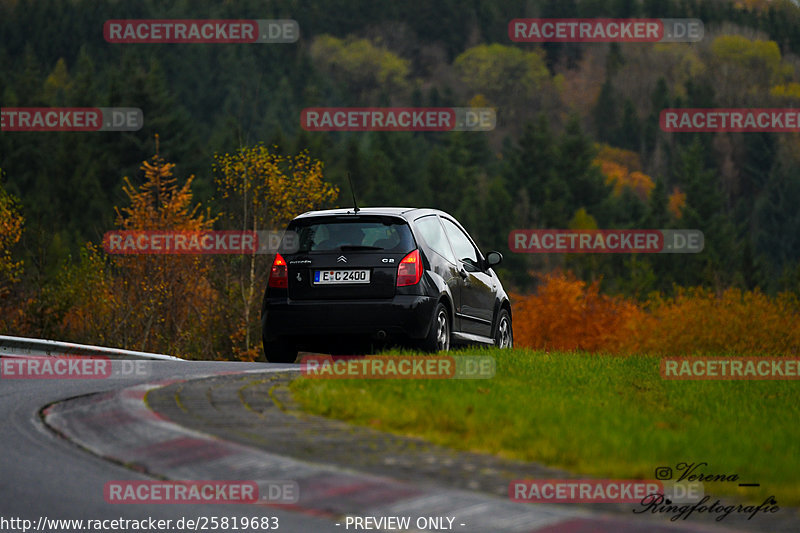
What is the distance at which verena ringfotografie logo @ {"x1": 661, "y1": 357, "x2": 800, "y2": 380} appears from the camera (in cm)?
1484

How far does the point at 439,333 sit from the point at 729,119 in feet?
417

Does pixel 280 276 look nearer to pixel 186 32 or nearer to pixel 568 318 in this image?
pixel 568 318

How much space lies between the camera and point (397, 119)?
130m

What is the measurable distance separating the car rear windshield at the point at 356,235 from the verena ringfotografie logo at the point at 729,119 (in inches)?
4525

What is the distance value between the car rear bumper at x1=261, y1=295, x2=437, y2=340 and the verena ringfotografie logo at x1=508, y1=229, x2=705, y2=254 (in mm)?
81217

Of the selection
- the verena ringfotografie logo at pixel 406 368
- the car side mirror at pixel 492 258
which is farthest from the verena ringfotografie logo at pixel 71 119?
the verena ringfotografie logo at pixel 406 368

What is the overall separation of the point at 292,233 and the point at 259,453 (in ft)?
20.9

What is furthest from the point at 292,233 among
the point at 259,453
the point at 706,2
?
the point at 706,2

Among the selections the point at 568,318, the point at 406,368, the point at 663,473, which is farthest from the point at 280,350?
the point at 568,318

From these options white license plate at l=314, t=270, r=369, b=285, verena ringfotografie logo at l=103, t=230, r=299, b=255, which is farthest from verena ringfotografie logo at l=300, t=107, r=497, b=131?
white license plate at l=314, t=270, r=369, b=285

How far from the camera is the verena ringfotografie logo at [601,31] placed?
174125 millimetres

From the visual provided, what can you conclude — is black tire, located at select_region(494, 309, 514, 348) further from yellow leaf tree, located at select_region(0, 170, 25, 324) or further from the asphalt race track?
yellow leaf tree, located at select_region(0, 170, 25, 324)

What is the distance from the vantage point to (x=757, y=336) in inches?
2280

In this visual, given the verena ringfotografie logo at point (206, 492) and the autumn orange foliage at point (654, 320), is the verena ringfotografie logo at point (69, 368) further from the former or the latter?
the autumn orange foliage at point (654, 320)
